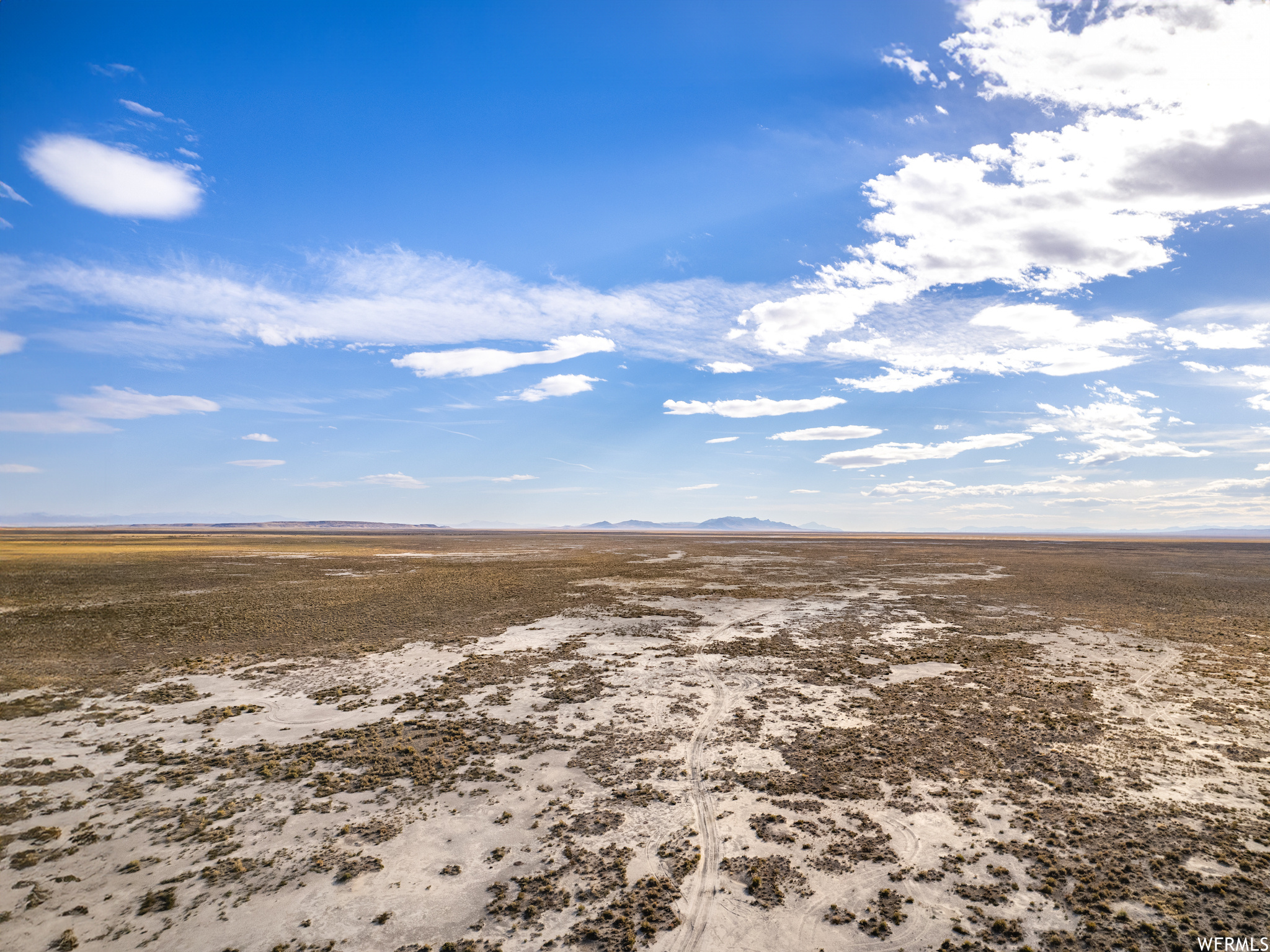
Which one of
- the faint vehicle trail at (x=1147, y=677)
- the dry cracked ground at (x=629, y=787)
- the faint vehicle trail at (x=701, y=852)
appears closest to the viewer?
the faint vehicle trail at (x=701, y=852)

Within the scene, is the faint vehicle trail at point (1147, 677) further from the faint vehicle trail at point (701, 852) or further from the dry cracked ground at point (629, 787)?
the faint vehicle trail at point (701, 852)

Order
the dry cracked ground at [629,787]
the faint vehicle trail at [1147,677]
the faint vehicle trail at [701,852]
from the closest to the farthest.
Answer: the faint vehicle trail at [701,852] < the dry cracked ground at [629,787] < the faint vehicle trail at [1147,677]

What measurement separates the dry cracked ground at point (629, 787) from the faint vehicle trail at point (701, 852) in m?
0.04

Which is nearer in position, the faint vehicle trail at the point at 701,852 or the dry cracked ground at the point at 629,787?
the faint vehicle trail at the point at 701,852

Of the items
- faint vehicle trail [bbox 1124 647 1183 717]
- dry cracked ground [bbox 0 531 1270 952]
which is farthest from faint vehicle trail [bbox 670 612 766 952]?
faint vehicle trail [bbox 1124 647 1183 717]

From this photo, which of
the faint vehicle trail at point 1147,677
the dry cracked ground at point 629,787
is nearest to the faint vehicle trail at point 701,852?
the dry cracked ground at point 629,787

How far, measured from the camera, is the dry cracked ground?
5.87m

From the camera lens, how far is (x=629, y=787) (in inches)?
336

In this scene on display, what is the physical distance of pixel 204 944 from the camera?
5492 mm

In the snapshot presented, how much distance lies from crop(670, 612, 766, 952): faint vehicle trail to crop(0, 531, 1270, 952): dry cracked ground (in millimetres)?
37

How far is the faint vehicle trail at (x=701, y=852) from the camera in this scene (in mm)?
5602

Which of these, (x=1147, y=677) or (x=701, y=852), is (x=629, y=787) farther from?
(x=1147, y=677)

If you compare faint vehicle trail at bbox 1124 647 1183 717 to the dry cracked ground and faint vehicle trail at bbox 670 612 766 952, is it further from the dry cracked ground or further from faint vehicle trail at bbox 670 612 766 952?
faint vehicle trail at bbox 670 612 766 952

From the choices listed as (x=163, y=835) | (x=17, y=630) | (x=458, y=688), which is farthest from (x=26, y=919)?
(x=17, y=630)
